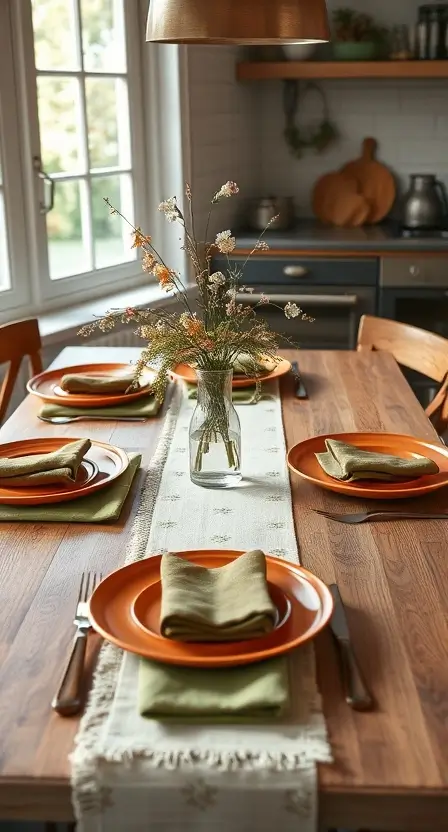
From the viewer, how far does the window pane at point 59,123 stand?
9.71 ft

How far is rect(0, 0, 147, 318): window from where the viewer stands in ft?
9.41

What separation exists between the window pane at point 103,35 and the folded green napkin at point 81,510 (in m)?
2.08

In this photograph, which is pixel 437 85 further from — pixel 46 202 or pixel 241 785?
pixel 241 785

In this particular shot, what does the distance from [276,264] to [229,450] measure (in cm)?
199

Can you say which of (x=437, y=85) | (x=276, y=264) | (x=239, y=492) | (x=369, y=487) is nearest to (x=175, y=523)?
(x=239, y=492)

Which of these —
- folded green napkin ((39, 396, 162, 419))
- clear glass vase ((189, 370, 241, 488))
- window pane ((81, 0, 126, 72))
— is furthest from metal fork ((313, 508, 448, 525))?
window pane ((81, 0, 126, 72))

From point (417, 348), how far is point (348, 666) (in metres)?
1.47

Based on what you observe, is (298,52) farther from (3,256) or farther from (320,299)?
(3,256)

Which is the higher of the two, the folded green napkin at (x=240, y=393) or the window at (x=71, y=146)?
the window at (x=71, y=146)

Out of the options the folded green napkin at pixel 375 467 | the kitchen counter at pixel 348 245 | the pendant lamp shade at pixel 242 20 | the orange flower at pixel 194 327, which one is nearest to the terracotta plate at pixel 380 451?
the folded green napkin at pixel 375 467

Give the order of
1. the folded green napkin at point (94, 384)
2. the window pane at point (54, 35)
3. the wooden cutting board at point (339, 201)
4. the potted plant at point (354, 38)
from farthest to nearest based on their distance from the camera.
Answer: the wooden cutting board at point (339, 201)
the potted plant at point (354, 38)
the window pane at point (54, 35)
the folded green napkin at point (94, 384)

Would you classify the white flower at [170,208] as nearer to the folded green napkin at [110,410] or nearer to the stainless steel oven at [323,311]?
the folded green napkin at [110,410]

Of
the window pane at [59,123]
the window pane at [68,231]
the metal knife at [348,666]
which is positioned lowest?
the metal knife at [348,666]

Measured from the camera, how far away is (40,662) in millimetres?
1046
